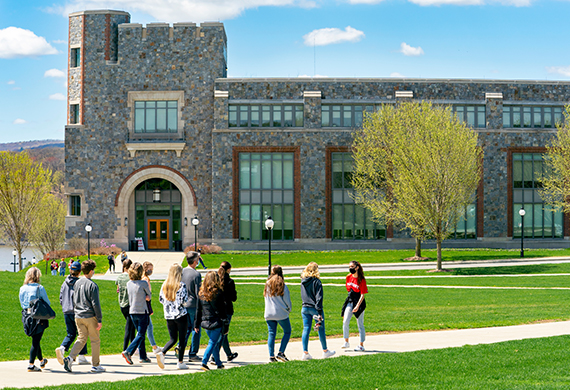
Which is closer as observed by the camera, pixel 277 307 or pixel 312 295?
pixel 277 307

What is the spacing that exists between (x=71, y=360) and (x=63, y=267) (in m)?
29.9

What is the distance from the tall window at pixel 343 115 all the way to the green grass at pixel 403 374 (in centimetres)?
3708

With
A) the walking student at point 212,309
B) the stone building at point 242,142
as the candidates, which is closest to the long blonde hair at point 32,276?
the walking student at point 212,309

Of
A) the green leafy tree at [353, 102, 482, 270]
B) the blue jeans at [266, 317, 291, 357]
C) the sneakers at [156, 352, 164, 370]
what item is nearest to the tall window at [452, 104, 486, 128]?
the green leafy tree at [353, 102, 482, 270]

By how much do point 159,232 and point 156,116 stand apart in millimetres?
9863

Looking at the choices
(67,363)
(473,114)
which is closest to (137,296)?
(67,363)

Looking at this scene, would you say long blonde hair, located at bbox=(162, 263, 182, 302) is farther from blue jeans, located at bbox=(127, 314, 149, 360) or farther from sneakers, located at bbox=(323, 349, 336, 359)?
sneakers, located at bbox=(323, 349, 336, 359)

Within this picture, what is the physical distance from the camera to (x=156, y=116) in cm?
4875

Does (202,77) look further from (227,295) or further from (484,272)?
(227,295)

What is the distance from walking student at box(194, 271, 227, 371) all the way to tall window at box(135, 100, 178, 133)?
39752mm

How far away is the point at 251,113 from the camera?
158ft

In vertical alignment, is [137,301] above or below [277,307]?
above

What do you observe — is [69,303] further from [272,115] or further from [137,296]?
[272,115]

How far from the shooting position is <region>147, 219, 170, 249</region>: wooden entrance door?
49.8 metres
